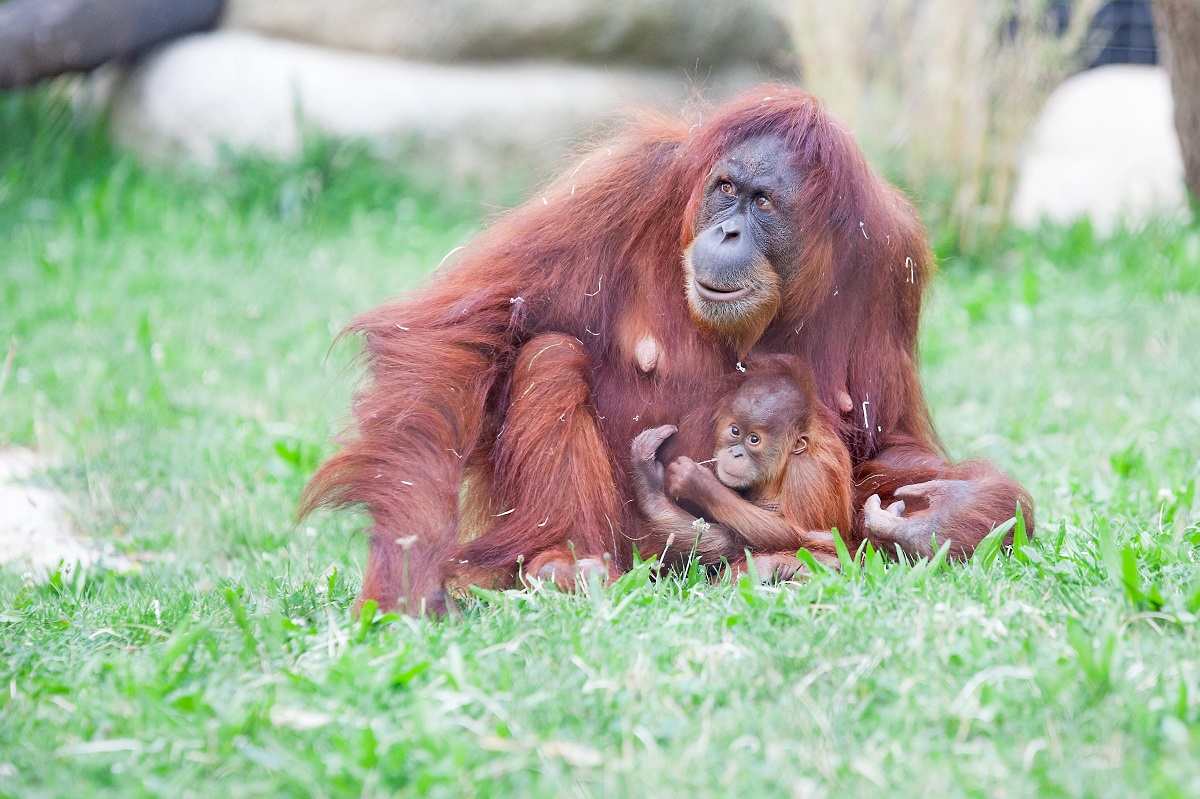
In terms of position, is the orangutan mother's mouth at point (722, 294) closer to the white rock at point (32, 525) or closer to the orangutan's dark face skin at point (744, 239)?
the orangutan's dark face skin at point (744, 239)

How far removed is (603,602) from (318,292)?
4.36 metres

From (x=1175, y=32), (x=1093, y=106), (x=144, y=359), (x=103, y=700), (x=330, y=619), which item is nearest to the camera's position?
(x=103, y=700)

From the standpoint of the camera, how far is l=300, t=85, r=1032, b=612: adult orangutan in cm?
307

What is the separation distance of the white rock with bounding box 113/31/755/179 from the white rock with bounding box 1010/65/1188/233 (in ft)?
9.40

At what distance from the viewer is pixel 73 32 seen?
7234 millimetres

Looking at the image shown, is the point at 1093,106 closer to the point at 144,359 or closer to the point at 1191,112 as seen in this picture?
the point at 1191,112

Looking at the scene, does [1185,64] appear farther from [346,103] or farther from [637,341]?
[346,103]

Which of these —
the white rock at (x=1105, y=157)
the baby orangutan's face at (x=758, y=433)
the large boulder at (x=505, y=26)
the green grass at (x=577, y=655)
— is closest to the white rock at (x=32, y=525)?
the green grass at (x=577, y=655)

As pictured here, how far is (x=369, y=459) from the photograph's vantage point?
3.00 metres

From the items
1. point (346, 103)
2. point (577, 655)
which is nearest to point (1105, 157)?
point (346, 103)

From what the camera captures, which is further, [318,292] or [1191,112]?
[318,292]

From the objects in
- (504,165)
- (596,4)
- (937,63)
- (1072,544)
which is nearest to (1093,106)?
(937,63)

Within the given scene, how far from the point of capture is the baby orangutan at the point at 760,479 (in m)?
3.19

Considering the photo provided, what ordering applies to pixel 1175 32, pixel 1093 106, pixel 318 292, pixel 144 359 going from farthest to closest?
pixel 1093 106, pixel 318 292, pixel 144 359, pixel 1175 32
